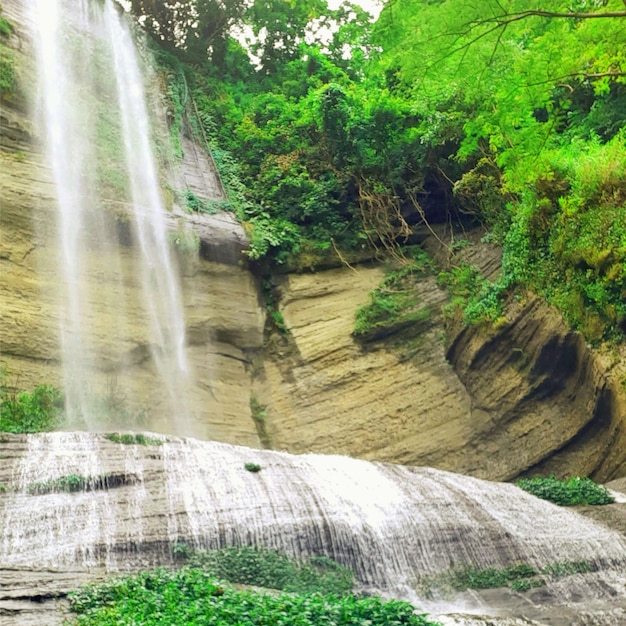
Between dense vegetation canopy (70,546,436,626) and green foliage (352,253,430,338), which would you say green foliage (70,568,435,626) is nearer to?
dense vegetation canopy (70,546,436,626)

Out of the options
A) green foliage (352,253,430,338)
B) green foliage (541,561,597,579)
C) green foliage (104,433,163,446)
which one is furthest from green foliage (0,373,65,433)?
green foliage (541,561,597,579)

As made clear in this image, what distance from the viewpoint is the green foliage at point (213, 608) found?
17.3ft

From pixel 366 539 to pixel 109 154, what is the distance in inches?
553

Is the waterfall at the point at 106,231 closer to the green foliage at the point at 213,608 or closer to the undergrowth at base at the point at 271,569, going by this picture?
the undergrowth at base at the point at 271,569

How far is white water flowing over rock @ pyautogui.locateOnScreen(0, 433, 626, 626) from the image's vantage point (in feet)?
25.3

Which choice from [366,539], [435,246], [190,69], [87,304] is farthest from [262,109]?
[366,539]

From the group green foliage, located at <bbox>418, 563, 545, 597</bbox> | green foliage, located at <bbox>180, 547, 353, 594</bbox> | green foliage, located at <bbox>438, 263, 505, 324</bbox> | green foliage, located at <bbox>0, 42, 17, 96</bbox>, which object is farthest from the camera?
green foliage, located at <bbox>0, 42, 17, 96</bbox>

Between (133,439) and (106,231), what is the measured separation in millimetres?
8392

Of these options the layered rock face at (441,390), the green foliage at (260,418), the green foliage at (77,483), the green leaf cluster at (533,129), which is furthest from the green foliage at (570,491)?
the green foliage at (77,483)

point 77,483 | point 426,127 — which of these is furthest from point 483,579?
point 426,127

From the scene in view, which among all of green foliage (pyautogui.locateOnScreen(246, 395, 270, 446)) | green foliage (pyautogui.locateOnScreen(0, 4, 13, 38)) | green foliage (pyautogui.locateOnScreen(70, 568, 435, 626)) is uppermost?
green foliage (pyautogui.locateOnScreen(0, 4, 13, 38))

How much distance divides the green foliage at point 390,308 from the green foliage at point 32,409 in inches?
272

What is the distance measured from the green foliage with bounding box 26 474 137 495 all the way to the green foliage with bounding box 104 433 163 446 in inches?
43.1

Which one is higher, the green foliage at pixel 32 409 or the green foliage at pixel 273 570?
the green foliage at pixel 32 409
